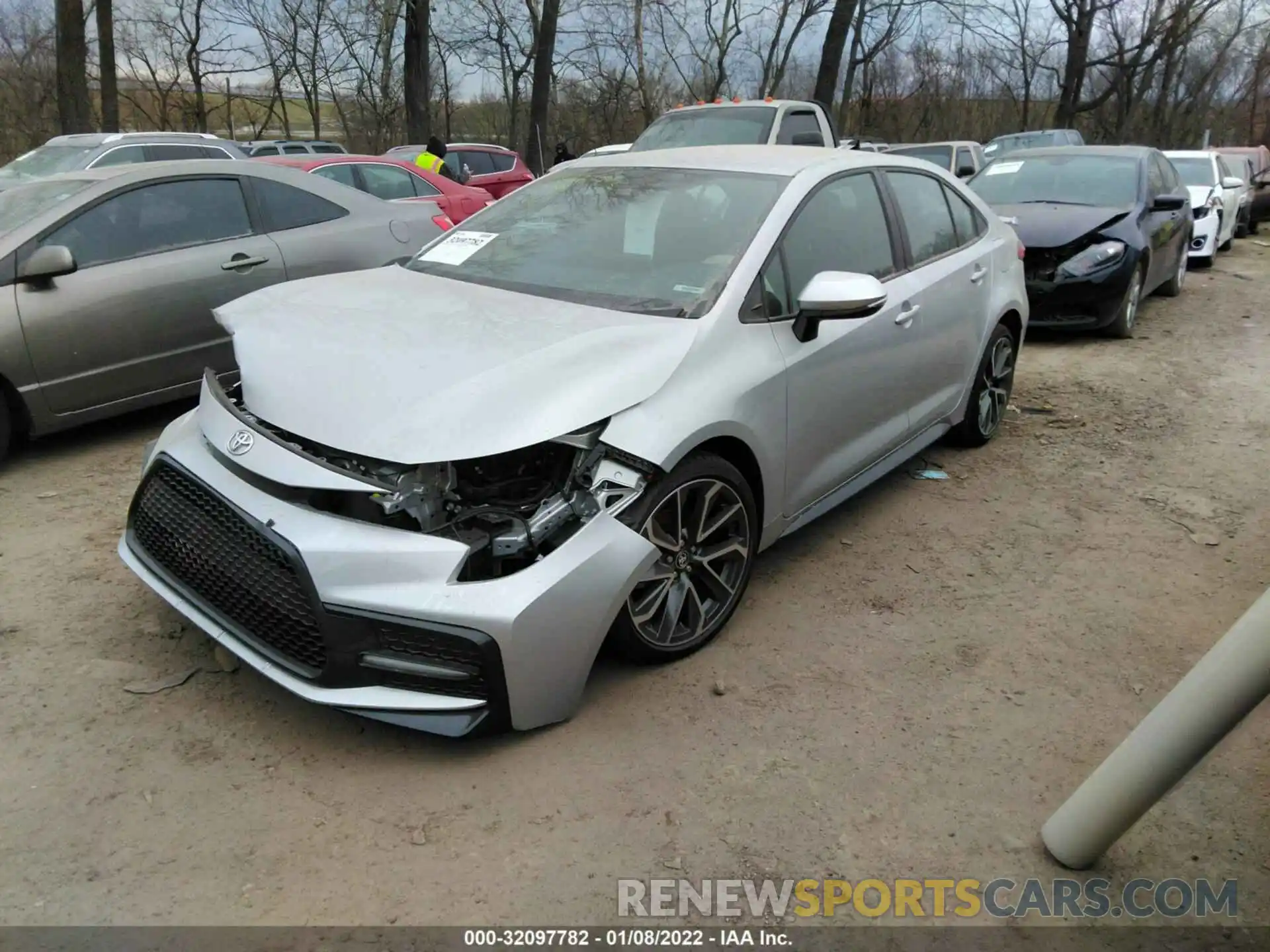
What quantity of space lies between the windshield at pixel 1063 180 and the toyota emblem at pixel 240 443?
305 inches

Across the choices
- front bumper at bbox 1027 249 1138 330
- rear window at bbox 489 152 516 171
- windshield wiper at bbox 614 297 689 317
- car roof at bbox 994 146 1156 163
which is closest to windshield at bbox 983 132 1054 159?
rear window at bbox 489 152 516 171

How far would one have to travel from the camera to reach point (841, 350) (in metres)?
3.71

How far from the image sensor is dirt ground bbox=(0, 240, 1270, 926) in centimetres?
238

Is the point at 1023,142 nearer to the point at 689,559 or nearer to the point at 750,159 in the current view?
the point at 750,159

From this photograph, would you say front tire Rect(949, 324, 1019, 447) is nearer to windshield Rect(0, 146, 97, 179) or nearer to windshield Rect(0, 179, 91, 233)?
windshield Rect(0, 179, 91, 233)

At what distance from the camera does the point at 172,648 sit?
3270 mm

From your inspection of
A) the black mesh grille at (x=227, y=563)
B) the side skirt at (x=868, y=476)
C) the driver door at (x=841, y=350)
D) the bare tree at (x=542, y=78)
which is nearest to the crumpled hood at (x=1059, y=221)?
the side skirt at (x=868, y=476)

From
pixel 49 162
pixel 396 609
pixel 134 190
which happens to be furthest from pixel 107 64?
pixel 396 609

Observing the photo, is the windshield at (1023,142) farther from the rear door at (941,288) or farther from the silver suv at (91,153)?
the rear door at (941,288)

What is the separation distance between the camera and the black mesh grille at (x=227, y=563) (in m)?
2.64

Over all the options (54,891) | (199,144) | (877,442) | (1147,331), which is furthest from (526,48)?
(54,891)

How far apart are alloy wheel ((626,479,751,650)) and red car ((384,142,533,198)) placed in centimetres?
1300

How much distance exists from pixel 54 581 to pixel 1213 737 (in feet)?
12.8

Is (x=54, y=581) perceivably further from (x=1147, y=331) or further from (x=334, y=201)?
(x=1147, y=331)
